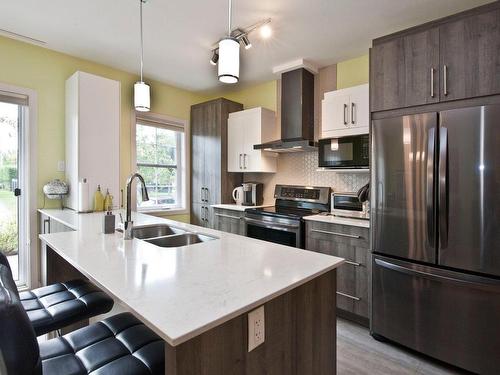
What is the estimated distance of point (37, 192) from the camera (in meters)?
3.00

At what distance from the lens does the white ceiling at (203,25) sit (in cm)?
222

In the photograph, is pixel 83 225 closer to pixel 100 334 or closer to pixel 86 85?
pixel 100 334

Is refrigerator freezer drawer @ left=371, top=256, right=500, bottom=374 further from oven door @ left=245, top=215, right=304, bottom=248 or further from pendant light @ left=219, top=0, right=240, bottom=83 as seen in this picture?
pendant light @ left=219, top=0, right=240, bottom=83

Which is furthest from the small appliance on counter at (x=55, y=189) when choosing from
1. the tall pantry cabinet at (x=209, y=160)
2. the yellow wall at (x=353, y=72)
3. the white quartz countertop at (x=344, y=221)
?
the yellow wall at (x=353, y=72)

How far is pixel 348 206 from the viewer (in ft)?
9.56

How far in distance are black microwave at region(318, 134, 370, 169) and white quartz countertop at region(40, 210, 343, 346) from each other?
1.58 m

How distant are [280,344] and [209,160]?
3.28 m

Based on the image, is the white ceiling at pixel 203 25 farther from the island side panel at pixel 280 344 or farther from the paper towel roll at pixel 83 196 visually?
the island side panel at pixel 280 344

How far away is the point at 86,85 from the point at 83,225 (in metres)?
1.63

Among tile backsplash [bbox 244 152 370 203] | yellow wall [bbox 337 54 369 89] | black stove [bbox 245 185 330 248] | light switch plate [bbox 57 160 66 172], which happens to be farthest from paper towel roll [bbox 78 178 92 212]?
yellow wall [bbox 337 54 369 89]

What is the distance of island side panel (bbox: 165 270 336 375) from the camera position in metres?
0.79

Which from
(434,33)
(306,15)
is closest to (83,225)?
(306,15)

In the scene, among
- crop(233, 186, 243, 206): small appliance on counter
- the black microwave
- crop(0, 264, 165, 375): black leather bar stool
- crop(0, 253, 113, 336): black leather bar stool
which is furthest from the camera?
crop(233, 186, 243, 206): small appliance on counter

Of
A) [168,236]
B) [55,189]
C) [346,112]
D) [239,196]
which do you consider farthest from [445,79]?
[55,189]
